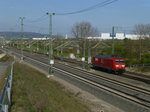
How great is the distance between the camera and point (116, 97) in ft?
67.0

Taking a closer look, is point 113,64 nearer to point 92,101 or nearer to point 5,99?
point 92,101

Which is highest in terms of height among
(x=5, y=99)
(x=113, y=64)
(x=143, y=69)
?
(x=5, y=99)

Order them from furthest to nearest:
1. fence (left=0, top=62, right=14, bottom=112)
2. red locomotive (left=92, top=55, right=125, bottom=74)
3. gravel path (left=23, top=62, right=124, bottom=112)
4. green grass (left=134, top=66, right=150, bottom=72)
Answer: green grass (left=134, top=66, right=150, bottom=72) → red locomotive (left=92, top=55, right=125, bottom=74) → gravel path (left=23, top=62, right=124, bottom=112) → fence (left=0, top=62, right=14, bottom=112)

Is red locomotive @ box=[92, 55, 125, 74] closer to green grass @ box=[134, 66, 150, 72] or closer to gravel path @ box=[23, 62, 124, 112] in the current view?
green grass @ box=[134, 66, 150, 72]

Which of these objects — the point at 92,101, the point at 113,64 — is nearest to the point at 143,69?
the point at 113,64

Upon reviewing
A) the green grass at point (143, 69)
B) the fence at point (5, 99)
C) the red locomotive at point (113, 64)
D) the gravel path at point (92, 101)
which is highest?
the fence at point (5, 99)

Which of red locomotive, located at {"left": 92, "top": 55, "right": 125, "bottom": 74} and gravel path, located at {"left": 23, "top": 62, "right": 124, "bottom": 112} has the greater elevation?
red locomotive, located at {"left": 92, "top": 55, "right": 125, "bottom": 74}

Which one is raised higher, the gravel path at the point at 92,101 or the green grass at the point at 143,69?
the green grass at the point at 143,69

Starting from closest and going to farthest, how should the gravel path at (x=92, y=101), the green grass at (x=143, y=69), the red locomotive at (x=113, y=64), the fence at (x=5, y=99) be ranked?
the fence at (x=5, y=99) < the gravel path at (x=92, y=101) < the red locomotive at (x=113, y=64) < the green grass at (x=143, y=69)

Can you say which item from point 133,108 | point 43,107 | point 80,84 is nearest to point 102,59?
point 80,84

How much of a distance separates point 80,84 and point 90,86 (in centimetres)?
193

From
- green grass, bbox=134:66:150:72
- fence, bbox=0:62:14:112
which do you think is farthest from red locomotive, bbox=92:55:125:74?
fence, bbox=0:62:14:112

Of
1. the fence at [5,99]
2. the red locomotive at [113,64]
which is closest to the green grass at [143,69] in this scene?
the red locomotive at [113,64]

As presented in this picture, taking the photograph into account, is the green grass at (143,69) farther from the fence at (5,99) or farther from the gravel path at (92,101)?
the fence at (5,99)
